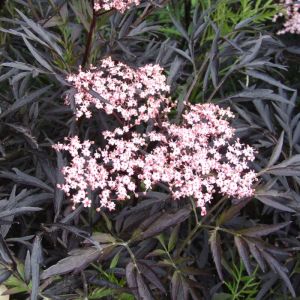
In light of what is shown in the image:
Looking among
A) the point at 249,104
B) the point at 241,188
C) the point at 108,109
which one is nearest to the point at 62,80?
the point at 108,109

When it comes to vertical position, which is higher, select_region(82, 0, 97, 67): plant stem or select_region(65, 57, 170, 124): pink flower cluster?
select_region(82, 0, 97, 67): plant stem

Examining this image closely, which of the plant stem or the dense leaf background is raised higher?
the plant stem

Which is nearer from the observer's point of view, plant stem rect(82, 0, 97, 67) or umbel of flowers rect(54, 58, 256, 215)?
umbel of flowers rect(54, 58, 256, 215)

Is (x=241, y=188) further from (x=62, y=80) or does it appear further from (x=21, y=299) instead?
(x=21, y=299)

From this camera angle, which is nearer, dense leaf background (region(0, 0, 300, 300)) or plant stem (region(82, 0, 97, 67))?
dense leaf background (region(0, 0, 300, 300))

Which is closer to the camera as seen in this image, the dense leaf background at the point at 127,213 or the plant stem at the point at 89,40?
the dense leaf background at the point at 127,213
